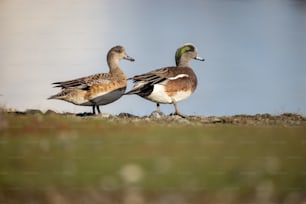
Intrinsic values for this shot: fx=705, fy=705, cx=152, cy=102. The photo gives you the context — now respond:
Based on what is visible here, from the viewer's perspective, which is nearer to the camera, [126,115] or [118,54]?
[126,115]

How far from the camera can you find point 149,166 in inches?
191

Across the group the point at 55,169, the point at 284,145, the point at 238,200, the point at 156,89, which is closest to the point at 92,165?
the point at 55,169

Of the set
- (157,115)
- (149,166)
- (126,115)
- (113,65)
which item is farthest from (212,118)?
(149,166)

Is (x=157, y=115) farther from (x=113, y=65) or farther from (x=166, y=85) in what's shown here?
(x=113, y=65)

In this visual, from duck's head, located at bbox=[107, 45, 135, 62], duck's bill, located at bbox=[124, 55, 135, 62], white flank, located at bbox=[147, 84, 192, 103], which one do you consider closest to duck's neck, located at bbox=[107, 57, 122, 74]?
duck's head, located at bbox=[107, 45, 135, 62]

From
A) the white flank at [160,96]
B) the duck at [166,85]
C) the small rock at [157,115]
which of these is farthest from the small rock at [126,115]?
the white flank at [160,96]

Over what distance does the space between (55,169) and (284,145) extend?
182cm

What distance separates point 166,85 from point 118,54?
1.69m

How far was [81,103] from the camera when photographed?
395 inches

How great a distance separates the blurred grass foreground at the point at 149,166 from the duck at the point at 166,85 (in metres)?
3.80

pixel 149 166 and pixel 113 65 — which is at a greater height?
pixel 113 65

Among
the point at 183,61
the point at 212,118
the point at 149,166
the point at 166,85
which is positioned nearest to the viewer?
the point at 149,166

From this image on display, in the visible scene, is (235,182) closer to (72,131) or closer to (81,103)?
(72,131)

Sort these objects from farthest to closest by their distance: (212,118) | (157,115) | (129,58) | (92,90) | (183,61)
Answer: (129,58) → (183,61) → (92,90) → (157,115) → (212,118)
